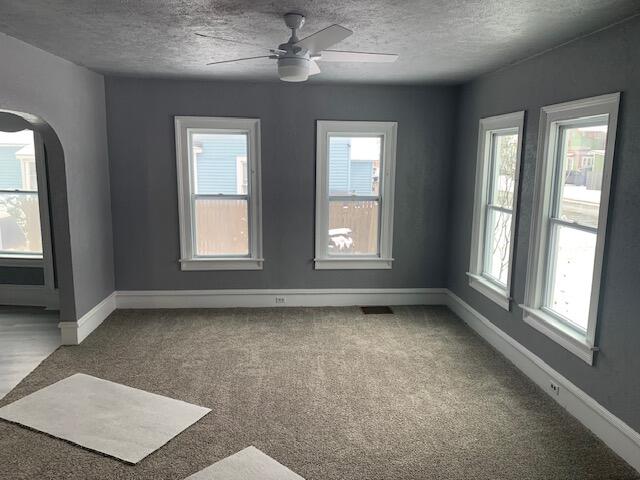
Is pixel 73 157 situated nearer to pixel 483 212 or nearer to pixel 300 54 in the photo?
pixel 300 54

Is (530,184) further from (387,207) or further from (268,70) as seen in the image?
(268,70)

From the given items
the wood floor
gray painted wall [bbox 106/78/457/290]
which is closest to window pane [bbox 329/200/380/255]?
gray painted wall [bbox 106/78/457/290]

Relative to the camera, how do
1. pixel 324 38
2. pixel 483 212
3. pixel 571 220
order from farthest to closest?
pixel 483 212 < pixel 571 220 < pixel 324 38

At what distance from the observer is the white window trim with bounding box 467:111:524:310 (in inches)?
170

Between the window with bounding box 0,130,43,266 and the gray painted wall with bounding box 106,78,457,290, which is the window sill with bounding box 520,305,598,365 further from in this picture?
the window with bounding box 0,130,43,266

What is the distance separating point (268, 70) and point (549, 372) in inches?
→ 141

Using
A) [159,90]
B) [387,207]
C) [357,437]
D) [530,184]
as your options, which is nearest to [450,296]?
[387,207]

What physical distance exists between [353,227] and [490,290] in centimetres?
179

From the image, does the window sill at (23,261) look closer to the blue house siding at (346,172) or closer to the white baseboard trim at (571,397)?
the blue house siding at (346,172)

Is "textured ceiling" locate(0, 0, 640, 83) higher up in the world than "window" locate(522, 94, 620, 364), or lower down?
higher up

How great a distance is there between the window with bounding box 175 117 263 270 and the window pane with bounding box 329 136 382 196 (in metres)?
0.88

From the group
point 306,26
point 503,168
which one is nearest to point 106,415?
point 306,26

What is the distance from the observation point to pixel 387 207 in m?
5.75

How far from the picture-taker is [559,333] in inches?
141
